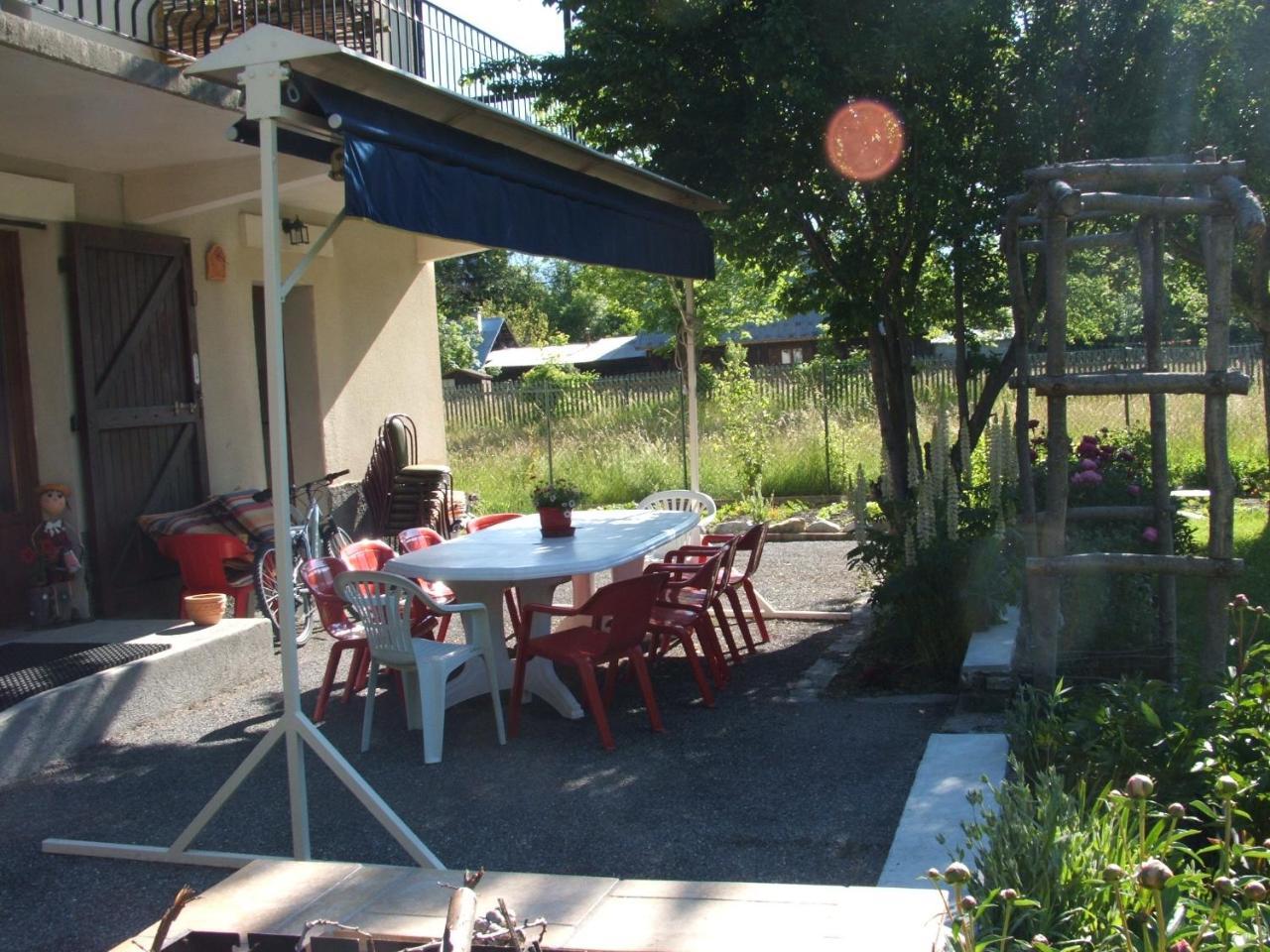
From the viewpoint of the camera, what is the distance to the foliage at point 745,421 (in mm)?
14328

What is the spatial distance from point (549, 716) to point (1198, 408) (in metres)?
12.4

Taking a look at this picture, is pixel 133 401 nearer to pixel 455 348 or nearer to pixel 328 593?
pixel 328 593

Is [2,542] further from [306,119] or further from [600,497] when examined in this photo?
[600,497]

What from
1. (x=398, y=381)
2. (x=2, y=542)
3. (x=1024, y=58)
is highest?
(x=1024, y=58)

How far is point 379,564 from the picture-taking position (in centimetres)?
696

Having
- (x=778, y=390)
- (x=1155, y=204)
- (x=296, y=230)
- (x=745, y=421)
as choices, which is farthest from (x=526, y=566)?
(x=778, y=390)

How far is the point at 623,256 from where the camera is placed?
21.9 ft

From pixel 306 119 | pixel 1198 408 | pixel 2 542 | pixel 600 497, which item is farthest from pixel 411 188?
pixel 1198 408

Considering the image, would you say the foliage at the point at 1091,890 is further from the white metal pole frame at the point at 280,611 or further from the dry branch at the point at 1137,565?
the white metal pole frame at the point at 280,611

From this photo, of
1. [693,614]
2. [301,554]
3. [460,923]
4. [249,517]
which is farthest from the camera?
[301,554]

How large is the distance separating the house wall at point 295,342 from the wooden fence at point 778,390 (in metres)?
4.33

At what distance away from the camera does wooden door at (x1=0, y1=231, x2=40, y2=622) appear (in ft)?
23.9

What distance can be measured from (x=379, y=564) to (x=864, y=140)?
3829 mm

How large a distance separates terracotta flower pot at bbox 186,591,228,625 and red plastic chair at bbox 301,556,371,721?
0.88 meters
